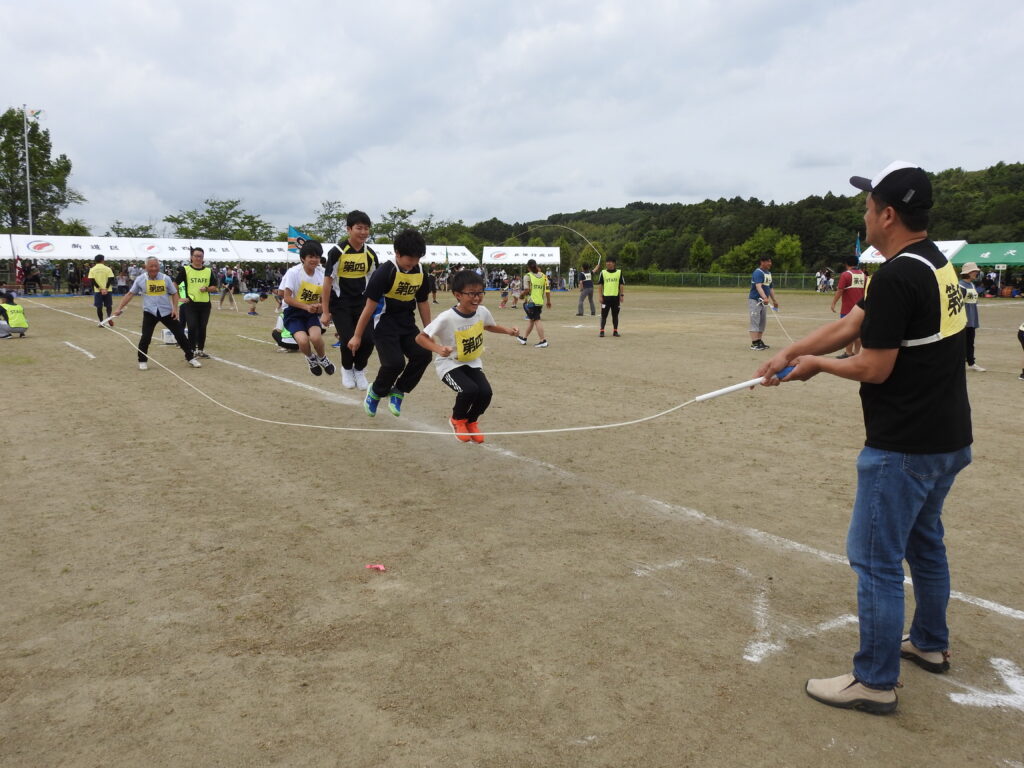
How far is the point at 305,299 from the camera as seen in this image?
32.1 ft

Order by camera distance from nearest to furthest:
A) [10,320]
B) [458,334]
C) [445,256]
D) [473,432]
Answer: [458,334] → [473,432] → [10,320] → [445,256]

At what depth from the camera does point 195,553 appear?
15.7ft

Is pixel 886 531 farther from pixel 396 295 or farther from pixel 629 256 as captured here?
pixel 629 256

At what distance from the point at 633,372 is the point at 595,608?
9.67m

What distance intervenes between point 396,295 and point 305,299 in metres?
2.73

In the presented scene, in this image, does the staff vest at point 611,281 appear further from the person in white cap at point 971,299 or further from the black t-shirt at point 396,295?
the black t-shirt at point 396,295

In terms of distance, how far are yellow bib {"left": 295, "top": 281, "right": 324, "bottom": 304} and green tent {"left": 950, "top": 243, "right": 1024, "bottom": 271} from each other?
176 ft

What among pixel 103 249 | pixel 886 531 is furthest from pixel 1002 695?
pixel 103 249

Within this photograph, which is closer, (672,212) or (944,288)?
(944,288)

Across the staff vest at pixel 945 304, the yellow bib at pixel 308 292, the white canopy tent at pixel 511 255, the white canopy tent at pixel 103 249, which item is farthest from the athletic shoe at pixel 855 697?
the white canopy tent at pixel 511 255

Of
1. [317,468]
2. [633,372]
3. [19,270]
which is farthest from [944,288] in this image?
[19,270]

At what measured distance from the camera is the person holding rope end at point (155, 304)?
13156mm

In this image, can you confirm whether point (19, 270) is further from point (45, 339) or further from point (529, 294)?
point (529, 294)

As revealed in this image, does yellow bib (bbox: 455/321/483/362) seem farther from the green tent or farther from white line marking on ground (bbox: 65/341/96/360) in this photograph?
the green tent
